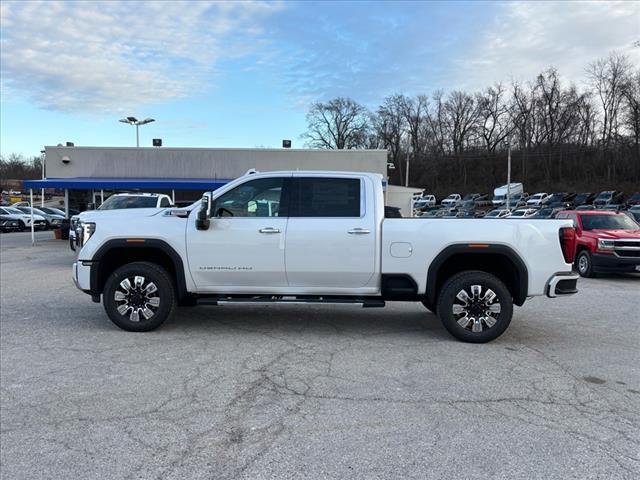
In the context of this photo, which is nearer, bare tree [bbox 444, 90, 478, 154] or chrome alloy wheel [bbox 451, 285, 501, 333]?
chrome alloy wheel [bbox 451, 285, 501, 333]

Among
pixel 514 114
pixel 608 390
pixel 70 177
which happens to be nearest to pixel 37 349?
pixel 608 390

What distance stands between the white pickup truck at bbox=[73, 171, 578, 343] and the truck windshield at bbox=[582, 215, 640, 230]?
845 cm

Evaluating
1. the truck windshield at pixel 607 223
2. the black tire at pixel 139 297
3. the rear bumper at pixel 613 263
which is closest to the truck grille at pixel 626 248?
the rear bumper at pixel 613 263

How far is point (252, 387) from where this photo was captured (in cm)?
471

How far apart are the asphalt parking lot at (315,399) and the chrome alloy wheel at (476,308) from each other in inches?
10.9

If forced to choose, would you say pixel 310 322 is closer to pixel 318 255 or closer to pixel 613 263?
pixel 318 255

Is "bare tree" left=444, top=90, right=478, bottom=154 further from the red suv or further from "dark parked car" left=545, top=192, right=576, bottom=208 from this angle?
the red suv

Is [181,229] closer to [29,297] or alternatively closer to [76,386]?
[76,386]

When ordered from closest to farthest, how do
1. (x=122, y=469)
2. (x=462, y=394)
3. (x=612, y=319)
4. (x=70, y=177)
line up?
1. (x=122, y=469)
2. (x=462, y=394)
3. (x=612, y=319)
4. (x=70, y=177)

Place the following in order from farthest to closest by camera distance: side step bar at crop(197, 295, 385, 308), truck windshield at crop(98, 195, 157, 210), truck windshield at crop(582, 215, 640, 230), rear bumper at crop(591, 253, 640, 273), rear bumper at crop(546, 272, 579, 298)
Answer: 1. truck windshield at crop(98, 195, 157, 210)
2. truck windshield at crop(582, 215, 640, 230)
3. rear bumper at crop(591, 253, 640, 273)
4. side step bar at crop(197, 295, 385, 308)
5. rear bumper at crop(546, 272, 579, 298)

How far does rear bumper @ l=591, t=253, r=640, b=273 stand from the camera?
40.4 feet

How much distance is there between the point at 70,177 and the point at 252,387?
29.1 metres

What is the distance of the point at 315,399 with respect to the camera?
443cm

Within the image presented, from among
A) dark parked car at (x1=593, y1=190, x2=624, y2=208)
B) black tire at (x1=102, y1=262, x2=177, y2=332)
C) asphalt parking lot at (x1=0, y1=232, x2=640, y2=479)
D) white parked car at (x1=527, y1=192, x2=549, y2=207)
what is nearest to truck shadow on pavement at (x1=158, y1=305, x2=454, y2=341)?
asphalt parking lot at (x1=0, y1=232, x2=640, y2=479)
